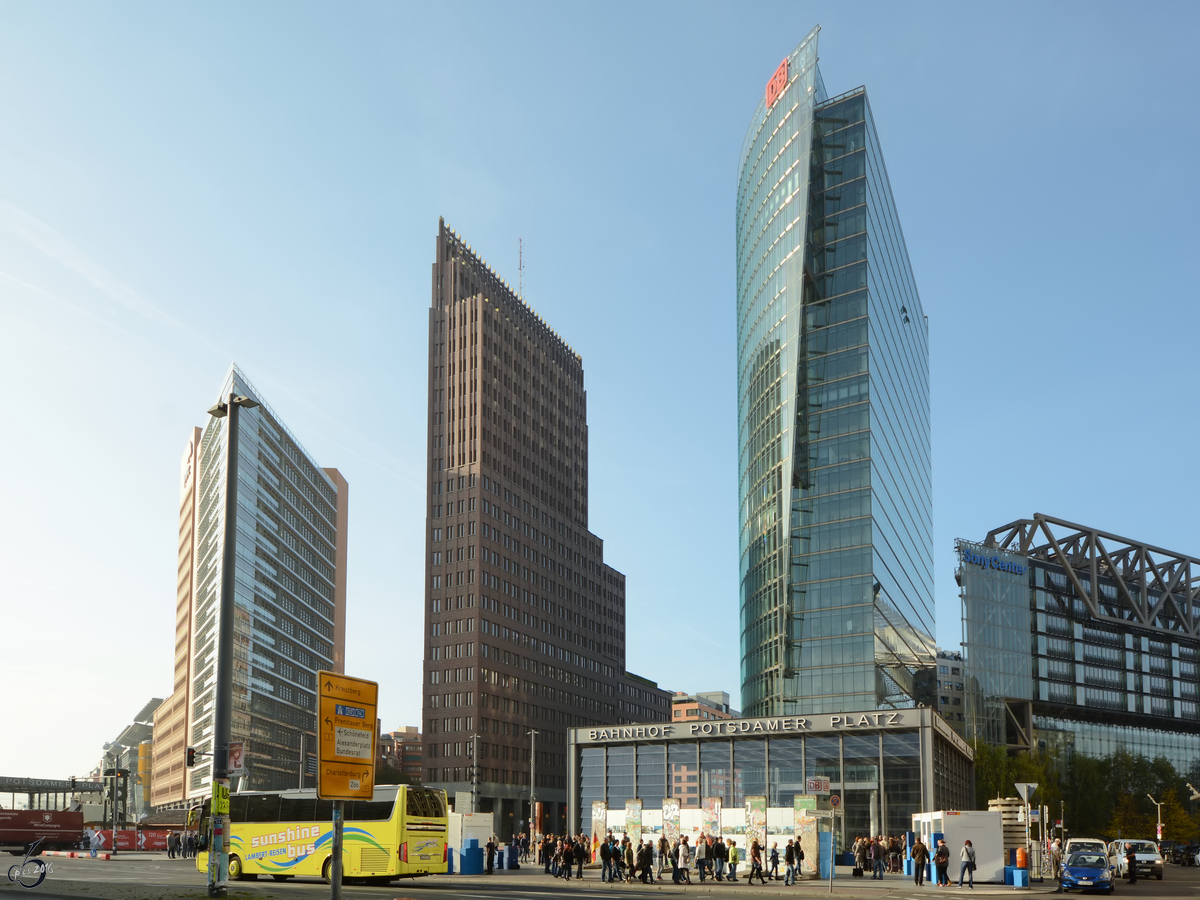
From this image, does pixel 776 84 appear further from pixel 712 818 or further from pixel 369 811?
pixel 369 811

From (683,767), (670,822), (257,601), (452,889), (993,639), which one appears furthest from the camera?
(993,639)

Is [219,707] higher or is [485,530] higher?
[485,530]

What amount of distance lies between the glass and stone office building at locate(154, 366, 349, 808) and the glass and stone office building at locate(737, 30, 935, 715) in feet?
183

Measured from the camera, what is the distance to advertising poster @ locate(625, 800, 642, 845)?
55.0 m

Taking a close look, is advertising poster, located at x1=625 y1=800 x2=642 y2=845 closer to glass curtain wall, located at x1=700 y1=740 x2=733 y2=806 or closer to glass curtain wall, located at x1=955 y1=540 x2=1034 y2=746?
glass curtain wall, located at x1=700 y1=740 x2=733 y2=806

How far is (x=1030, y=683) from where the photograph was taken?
477ft

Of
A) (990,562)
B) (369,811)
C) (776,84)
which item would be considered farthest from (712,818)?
(990,562)

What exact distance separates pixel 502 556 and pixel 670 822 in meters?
101

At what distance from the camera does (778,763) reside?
6350 cm

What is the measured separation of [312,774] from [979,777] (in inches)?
3323

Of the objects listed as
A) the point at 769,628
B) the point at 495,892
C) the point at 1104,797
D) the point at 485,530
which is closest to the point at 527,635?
the point at 485,530

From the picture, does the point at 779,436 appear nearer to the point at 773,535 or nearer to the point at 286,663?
the point at 773,535

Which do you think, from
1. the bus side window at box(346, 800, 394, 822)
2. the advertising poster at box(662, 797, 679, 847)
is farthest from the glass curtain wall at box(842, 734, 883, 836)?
the bus side window at box(346, 800, 394, 822)

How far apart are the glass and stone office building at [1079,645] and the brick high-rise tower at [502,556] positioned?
5620 centimetres
